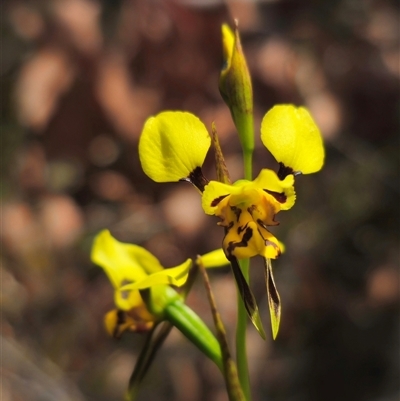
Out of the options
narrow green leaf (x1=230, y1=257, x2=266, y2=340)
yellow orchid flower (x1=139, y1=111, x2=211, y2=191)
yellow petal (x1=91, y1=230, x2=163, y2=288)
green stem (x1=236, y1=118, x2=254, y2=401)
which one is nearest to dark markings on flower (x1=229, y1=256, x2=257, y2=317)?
narrow green leaf (x1=230, y1=257, x2=266, y2=340)

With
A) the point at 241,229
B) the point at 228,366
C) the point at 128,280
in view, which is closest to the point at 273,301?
the point at 241,229

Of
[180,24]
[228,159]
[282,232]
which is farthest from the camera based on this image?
[180,24]

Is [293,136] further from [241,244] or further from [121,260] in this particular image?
[121,260]

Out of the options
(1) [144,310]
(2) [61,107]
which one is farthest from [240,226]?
(2) [61,107]

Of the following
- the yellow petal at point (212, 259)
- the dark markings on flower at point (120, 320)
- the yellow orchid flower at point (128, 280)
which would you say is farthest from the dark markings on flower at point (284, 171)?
the dark markings on flower at point (120, 320)

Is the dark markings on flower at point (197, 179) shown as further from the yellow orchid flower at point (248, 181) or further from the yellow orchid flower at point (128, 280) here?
the yellow orchid flower at point (128, 280)

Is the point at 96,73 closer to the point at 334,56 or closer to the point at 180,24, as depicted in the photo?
the point at 180,24
